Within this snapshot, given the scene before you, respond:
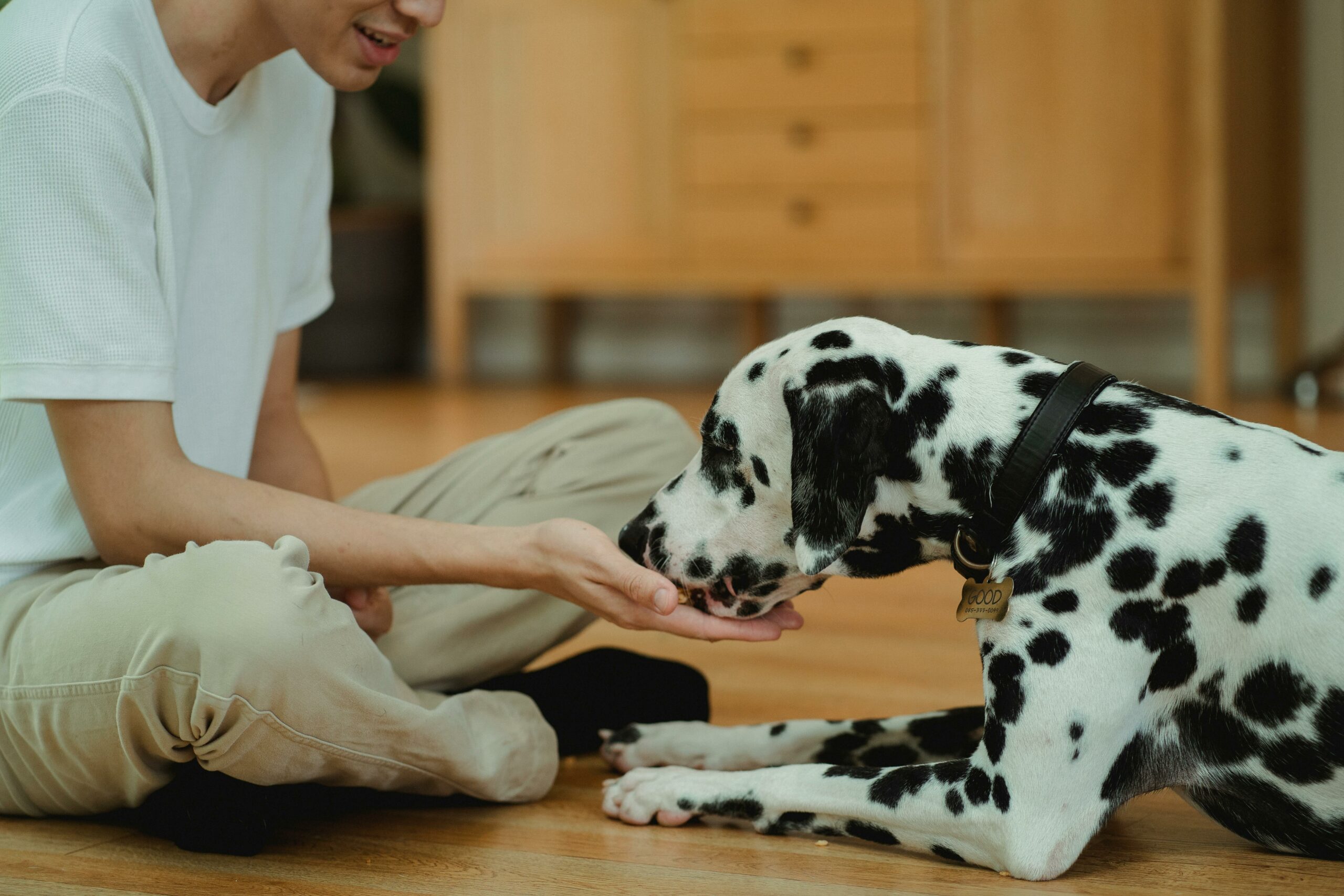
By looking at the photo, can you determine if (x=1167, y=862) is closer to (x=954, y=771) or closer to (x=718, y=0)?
(x=954, y=771)

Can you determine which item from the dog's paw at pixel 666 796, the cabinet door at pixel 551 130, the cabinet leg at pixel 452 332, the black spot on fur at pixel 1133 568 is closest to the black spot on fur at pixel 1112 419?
the black spot on fur at pixel 1133 568

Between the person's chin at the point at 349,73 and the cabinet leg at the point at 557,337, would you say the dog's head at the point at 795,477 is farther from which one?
the cabinet leg at the point at 557,337

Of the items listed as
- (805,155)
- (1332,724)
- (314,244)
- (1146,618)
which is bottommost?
(1332,724)

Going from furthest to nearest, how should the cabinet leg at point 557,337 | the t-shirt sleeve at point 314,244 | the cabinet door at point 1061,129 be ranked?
the cabinet leg at point 557,337
the cabinet door at point 1061,129
the t-shirt sleeve at point 314,244

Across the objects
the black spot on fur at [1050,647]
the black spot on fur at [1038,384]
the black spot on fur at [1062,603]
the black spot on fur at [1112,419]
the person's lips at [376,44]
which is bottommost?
the black spot on fur at [1050,647]

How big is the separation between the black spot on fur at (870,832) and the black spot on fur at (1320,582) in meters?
0.51

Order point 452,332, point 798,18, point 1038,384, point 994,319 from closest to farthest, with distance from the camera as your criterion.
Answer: point 1038,384, point 798,18, point 994,319, point 452,332

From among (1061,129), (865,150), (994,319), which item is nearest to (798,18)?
(865,150)

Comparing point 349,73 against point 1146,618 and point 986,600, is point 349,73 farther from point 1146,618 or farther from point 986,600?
point 1146,618

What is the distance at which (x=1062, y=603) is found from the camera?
146 centimetres

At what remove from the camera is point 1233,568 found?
144 cm

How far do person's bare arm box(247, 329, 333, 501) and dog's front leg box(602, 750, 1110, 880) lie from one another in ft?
2.46

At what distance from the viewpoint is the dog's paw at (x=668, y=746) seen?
6.09 feet

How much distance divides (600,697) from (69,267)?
35.9 inches
